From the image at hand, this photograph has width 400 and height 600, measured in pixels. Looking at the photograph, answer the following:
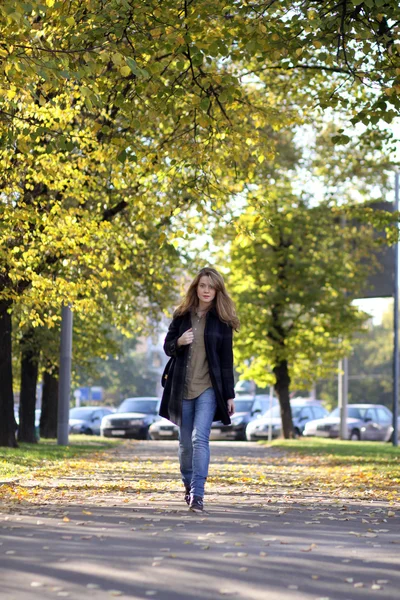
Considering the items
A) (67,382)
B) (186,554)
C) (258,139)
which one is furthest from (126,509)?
(67,382)

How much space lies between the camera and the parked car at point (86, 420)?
4522 centimetres

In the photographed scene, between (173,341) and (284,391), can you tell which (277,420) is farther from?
(173,341)

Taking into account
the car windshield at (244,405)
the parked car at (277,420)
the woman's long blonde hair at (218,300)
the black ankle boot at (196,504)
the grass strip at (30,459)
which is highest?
Result: the woman's long blonde hair at (218,300)

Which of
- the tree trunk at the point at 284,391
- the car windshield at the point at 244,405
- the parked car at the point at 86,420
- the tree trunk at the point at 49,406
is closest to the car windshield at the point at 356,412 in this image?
the car windshield at the point at 244,405

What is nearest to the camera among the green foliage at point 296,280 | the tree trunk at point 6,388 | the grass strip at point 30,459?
the grass strip at point 30,459

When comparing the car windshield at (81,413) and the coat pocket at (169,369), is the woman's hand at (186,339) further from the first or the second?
the car windshield at (81,413)

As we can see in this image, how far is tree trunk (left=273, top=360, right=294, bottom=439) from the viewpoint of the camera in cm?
3606

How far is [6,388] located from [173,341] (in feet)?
42.3

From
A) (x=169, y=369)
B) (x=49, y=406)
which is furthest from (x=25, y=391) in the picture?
(x=169, y=369)

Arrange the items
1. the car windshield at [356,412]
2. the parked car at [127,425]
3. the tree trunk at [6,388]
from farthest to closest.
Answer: the car windshield at [356,412] < the parked car at [127,425] < the tree trunk at [6,388]

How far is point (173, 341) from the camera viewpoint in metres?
10.1

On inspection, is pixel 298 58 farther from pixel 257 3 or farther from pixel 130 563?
pixel 130 563

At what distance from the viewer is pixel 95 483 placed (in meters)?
13.8

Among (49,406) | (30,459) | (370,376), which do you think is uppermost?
(370,376)
